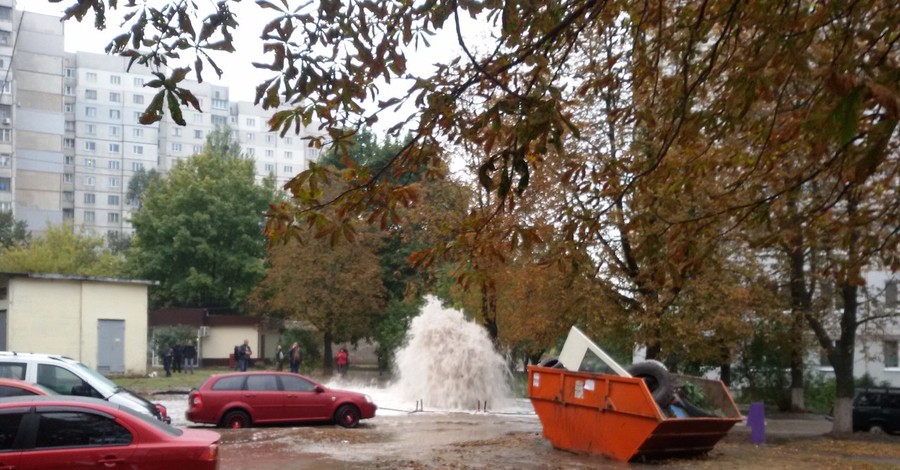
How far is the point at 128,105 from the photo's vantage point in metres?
98.7

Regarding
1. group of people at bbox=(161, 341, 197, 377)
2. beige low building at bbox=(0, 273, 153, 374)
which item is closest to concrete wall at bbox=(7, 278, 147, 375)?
beige low building at bbox=(0, 273, 153, 374)

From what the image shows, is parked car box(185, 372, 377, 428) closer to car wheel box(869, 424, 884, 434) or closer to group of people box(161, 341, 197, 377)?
car wheel box(869, 424, 884, 434)

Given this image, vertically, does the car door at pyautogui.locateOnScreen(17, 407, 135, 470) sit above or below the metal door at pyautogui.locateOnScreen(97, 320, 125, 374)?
below

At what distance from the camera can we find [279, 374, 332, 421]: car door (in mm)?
22812

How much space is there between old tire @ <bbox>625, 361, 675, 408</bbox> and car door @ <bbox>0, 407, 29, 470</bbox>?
11.2 meters

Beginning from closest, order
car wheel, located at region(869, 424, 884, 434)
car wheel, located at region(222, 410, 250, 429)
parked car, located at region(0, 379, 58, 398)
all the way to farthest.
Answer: parked car, located at region(0, 379, 58, 398)
car wheel, located at region(222, 410, 250, 429)
car wheel, located at region(869, 424, 884, 434)

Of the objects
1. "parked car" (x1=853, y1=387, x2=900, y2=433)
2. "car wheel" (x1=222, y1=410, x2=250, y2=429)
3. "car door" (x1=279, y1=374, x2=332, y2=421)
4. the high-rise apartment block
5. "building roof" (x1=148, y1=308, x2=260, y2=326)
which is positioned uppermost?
the high-rise apartment block

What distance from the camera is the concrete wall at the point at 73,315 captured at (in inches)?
1367

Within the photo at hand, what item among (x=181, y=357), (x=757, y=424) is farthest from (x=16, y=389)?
(x=181, y=357)

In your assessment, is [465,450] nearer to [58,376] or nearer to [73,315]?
[58,376]

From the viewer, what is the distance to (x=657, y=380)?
1822 cm

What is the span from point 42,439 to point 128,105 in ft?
311

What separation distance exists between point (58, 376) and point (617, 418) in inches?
382

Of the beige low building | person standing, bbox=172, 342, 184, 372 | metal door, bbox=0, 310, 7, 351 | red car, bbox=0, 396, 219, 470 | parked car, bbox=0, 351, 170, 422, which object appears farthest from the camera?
person standing, bbox=172, 342, 184, 372
